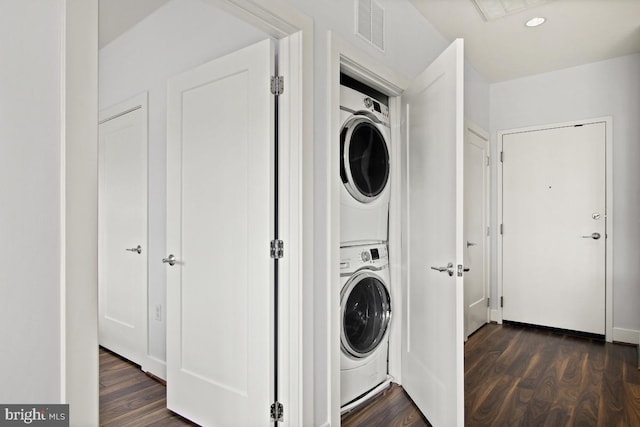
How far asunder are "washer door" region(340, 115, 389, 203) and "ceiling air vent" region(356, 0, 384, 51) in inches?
17.7

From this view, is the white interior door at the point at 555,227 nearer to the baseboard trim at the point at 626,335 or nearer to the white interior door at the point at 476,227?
the baseboard trim at the point at 626,335

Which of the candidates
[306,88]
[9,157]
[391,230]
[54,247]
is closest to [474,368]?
[391,230]

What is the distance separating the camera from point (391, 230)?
252cm

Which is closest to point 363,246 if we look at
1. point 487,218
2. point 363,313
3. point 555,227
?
point 363,313

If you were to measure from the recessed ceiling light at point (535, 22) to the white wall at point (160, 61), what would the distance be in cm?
227

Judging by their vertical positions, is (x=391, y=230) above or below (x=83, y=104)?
below

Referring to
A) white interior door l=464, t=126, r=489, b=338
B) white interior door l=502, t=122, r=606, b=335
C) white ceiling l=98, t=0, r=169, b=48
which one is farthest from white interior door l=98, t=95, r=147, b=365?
→ white interior door l=502, t=122, r=606, b=335

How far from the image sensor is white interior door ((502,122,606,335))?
140 inches

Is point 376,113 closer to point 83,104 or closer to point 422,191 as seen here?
point 422,191

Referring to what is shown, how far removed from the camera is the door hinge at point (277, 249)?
1697 mm

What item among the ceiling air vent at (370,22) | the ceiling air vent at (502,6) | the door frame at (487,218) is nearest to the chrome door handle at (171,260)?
the ceiling air vent at (370,22)

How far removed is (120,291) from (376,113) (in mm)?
2467

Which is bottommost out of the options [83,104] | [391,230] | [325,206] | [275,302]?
[275,302]

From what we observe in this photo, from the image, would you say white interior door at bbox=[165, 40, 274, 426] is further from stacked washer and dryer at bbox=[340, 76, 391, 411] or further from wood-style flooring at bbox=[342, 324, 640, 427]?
wood-style flooring at bbox=[342, 324, 640, 427]
